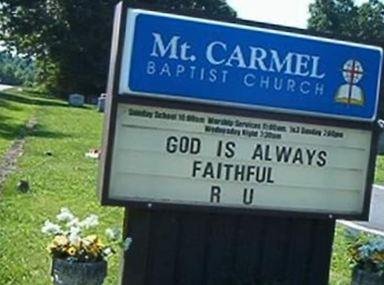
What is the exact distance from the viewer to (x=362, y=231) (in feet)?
29.9

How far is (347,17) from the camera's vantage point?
8019 centimetres

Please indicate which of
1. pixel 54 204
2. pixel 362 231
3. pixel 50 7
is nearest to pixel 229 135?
pixel 362 231

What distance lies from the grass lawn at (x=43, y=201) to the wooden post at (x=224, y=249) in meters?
0.93

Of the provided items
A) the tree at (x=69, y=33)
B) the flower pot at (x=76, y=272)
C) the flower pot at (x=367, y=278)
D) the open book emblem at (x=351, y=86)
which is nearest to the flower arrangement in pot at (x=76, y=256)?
the flower pot at (x=76, y=272)

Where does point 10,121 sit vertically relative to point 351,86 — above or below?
below

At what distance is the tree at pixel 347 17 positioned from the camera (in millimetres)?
75188

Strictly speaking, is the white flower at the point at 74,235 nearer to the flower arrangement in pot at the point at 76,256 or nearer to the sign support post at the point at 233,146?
the flower arrangement in pot at the point at 76,256

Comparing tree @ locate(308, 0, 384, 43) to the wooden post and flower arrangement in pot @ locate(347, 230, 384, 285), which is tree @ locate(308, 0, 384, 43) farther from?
flower arrangement in pot @ locate(347, 230, 384, 285)

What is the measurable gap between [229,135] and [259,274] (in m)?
1.10

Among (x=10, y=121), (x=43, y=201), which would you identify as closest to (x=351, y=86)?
(x=43, y=201)

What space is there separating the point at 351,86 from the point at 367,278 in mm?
1417

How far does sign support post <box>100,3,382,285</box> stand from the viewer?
5512 millimetres

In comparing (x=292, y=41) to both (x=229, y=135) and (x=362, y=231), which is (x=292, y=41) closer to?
(x=229, y=135)

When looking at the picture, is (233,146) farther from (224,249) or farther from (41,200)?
(41,200)
